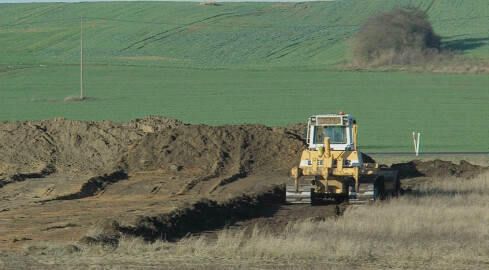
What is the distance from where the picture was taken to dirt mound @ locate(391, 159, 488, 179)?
3250 cm

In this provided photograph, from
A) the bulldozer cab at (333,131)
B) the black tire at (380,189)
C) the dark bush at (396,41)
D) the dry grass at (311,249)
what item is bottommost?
the black tire at (380,189)

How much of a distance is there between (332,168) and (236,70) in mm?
58348

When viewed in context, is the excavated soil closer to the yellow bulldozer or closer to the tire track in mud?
the tire track in mud

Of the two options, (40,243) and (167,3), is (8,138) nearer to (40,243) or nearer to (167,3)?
(40,243)

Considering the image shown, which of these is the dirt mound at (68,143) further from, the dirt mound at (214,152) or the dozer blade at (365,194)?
the dozer blade at (365,194)

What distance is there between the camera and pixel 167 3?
118438mm

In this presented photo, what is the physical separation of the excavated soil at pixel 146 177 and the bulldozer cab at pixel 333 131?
5.51 ft

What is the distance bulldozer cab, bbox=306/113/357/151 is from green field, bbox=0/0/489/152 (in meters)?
19.3

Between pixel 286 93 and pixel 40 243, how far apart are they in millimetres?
51289

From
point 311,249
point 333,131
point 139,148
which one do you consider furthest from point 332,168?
point 139,148

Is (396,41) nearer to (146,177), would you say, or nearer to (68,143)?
(68,143)

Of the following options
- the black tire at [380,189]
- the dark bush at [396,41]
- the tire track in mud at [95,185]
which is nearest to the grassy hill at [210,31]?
the dark bush at [396,41]

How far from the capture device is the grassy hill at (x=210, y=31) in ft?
295

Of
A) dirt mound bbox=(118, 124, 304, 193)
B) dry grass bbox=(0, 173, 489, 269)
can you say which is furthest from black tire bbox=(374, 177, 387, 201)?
dirt mound bbox=(118, 124, 304, 193)
